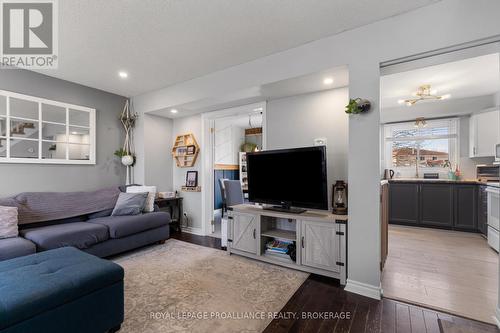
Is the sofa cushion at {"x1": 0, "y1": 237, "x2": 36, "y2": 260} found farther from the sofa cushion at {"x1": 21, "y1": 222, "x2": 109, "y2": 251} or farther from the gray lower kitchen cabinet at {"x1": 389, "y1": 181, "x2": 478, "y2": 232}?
the gray lower kitchen cabinet at {"x1": 389, "y1": 181, "x2": 478, "y2": 232}

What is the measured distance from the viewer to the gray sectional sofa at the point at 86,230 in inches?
95.6

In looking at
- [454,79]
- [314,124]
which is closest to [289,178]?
[314,124]

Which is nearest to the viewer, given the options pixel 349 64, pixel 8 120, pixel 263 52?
pixel 349 64

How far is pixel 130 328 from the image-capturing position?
1.71m

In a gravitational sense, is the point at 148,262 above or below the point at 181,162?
below

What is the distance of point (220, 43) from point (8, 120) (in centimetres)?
300

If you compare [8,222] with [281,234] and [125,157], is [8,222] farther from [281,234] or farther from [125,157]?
[281,234]

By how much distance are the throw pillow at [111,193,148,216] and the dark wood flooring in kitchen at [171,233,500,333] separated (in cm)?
258

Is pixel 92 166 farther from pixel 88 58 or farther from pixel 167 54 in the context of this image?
pixel 167 54

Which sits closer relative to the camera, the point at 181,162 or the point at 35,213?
the point at 35,213

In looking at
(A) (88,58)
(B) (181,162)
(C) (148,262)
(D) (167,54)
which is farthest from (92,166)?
(D) (167,54)

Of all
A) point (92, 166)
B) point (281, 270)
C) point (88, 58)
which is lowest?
point (281, 270)

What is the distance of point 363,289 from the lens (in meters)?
2.19

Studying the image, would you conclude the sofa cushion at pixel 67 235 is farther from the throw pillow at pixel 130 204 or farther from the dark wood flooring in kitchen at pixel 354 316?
the dark wood flooring in kitchen at pixel 354 316
